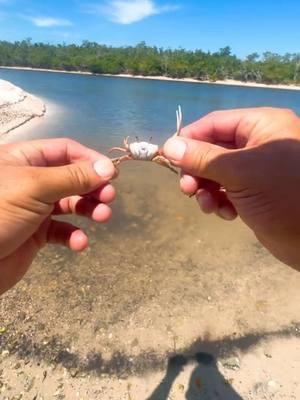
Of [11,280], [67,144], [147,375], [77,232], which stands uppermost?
[67,144]

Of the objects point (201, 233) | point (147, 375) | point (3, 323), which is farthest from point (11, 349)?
point (201, 233)

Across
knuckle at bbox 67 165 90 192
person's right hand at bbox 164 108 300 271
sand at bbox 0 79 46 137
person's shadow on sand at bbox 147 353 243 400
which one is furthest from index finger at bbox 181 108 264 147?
sand at bbox 0 79 46 137

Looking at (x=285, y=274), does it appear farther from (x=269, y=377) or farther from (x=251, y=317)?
(x=269, y=377)

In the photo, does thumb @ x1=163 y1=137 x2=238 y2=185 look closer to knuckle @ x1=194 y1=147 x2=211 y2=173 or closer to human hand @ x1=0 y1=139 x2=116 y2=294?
knuckle @ x1=194 y1=147 x2=211 y2=173

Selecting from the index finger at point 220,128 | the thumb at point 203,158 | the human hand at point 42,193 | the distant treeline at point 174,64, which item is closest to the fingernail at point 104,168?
the human hand at point 42,193

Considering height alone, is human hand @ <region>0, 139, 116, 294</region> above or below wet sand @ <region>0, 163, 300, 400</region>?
above

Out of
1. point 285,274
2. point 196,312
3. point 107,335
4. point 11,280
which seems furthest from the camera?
point 285,274
